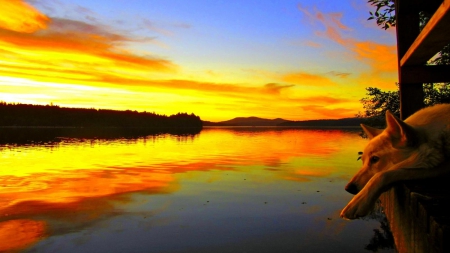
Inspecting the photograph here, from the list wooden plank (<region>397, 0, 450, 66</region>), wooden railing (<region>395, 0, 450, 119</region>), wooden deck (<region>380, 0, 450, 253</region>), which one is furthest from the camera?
wooden railing (<region>395, 0, 450, 119</region>)

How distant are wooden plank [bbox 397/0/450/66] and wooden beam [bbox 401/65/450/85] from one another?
1.26 ft

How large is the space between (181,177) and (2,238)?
1384 cm

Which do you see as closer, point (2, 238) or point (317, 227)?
point (2, 238)

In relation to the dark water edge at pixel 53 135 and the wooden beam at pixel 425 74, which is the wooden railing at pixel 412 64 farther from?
the dark water edge at pixel 53 135

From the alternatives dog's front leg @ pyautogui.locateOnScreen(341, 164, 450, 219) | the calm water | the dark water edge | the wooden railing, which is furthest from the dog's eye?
the dark water edge

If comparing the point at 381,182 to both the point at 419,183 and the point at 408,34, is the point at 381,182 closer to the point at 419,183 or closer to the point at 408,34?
the point at 419,183

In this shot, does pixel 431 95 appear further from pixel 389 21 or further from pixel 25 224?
pixel 25 224

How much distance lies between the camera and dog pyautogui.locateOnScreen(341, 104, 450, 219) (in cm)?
306

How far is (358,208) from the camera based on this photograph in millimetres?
3027

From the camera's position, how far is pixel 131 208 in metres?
15.8

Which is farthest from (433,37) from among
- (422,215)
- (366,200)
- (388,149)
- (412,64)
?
(422,215)

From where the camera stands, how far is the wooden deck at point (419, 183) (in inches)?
80.5

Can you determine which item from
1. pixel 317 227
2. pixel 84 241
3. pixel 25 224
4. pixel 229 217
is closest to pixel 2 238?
pixel 25 224

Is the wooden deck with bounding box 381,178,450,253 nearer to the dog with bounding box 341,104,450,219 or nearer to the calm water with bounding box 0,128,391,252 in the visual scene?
the dog with bounding box 341,104,450,219
